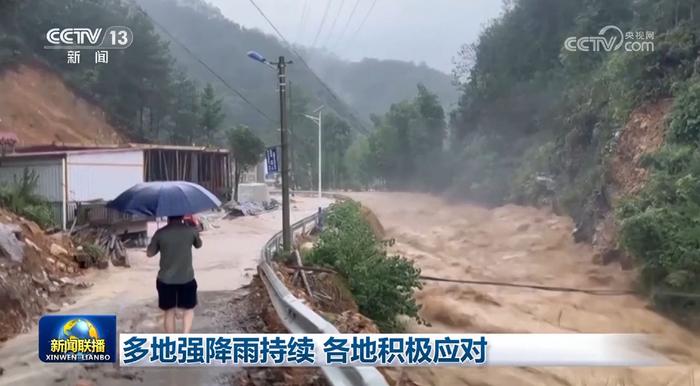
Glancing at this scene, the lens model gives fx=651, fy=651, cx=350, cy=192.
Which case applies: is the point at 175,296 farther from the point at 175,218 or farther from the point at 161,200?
the point at 161,200

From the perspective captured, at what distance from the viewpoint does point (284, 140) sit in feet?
14.7

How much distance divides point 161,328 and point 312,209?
1755 mm

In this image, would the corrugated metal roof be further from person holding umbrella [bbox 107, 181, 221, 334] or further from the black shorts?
the black shorts

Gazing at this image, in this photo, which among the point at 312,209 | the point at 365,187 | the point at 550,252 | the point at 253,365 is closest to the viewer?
the point at 253,365

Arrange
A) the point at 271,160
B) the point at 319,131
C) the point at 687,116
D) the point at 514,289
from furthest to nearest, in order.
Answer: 1. the point at 319,131
2. the point at 271,160
3. the point at 687,116
4. the point at 514,289

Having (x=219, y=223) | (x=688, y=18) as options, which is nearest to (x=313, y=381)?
(x=219, y=223)

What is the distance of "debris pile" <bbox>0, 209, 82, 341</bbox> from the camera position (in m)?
3.32

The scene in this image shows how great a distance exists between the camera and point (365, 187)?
415cm

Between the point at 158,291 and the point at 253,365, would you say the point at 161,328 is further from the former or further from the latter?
the point at 253,365

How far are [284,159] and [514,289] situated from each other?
6.34 feet

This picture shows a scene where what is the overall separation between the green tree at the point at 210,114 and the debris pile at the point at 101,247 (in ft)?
2.43

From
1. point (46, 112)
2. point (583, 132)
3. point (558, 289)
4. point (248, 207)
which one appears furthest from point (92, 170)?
point (583, 132)

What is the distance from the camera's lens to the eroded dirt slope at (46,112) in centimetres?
317

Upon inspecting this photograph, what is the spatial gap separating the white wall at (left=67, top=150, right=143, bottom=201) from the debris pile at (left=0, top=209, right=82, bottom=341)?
14.5 inches
